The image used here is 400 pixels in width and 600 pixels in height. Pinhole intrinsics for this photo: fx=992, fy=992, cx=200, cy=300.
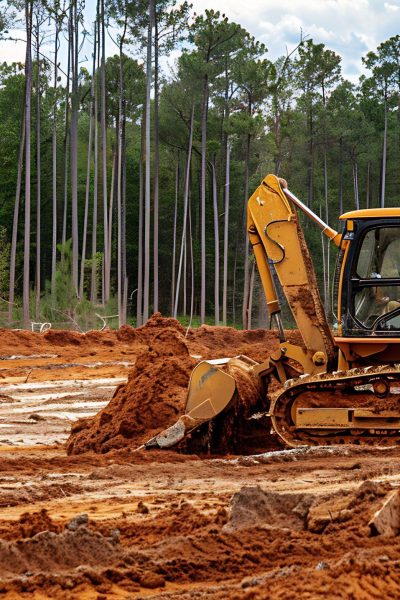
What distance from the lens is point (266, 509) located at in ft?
22.4

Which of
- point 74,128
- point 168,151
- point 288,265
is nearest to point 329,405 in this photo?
point 288,265

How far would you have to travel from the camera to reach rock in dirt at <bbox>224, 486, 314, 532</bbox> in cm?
667

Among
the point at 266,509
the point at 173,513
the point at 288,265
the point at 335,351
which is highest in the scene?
the point at 288,265

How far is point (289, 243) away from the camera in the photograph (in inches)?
418

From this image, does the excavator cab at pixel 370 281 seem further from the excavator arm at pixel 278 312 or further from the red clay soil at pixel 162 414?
the red clay soil at pixel 162 414

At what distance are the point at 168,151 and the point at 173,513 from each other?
5847 cm

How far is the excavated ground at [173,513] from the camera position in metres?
5.49

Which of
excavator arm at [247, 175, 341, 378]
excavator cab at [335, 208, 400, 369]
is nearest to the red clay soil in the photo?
excavator arm at [247, 175, 341, 378]

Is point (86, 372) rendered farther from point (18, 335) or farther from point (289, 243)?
point (289, 243)

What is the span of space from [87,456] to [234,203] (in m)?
54.1

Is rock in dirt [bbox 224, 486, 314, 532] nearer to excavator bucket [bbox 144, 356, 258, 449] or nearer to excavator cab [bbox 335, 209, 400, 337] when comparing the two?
excavator bucket [bbox 144, 356, 258, 449]

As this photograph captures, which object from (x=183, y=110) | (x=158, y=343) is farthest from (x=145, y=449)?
(x=183, y=110)

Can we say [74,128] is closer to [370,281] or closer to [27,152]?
[27,152]

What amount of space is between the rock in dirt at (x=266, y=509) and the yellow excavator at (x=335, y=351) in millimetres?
3181
